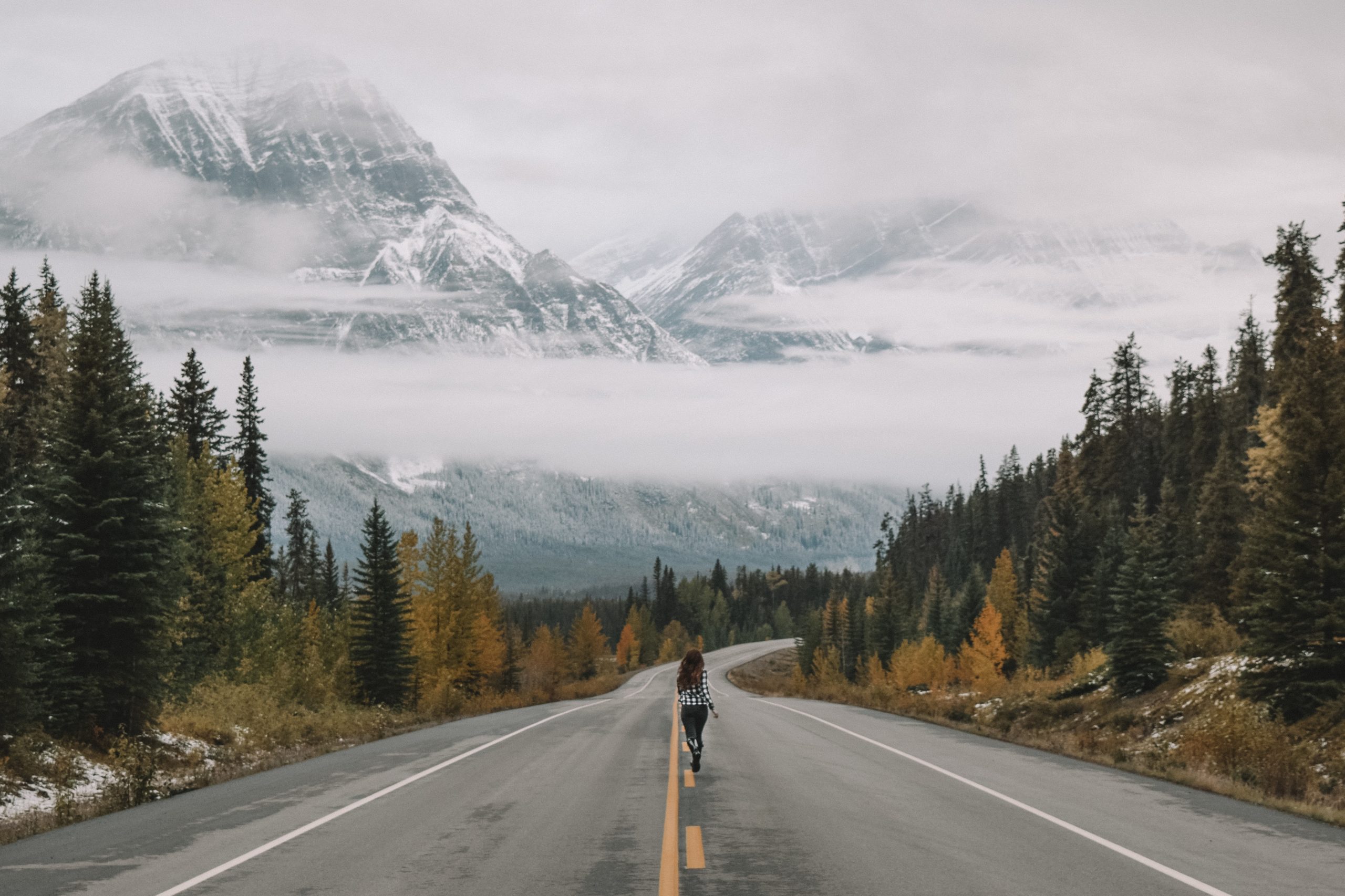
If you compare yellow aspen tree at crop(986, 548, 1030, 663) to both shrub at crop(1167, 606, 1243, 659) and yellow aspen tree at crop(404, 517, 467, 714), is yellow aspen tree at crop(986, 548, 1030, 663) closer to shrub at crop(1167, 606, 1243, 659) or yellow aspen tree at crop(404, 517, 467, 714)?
shrub at crop(1167, 606, 1243, 659)

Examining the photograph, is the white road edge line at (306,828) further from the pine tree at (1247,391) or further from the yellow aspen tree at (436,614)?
the pine tree at (1247,391)

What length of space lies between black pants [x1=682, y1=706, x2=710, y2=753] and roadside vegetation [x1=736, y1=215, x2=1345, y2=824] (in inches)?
301

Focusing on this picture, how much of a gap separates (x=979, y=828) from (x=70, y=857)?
9556 millimetres

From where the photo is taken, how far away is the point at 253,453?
57000mm

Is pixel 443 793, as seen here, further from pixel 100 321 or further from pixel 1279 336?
pixel 1279 336

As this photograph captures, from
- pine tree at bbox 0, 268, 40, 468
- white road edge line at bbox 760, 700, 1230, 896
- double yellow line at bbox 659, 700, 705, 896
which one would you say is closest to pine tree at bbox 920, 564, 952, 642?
pine tree at bbox 0, 268, 40, 468

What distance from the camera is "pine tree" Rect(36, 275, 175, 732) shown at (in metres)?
21.3

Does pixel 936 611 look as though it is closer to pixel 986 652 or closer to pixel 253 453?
pixel 986 652

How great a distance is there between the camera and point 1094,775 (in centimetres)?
1547

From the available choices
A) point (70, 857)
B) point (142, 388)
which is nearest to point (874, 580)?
point (142, 388)

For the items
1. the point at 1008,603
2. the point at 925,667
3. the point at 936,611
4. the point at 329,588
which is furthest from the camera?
the point at 936,611

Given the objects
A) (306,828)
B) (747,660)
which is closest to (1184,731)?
(306,828)

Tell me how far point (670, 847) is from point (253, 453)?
54.4m

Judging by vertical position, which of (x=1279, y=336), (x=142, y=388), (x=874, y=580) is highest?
(x=1279, y=336)
